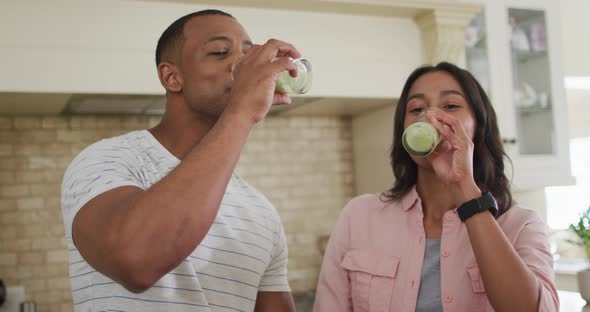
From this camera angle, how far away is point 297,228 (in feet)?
11.0

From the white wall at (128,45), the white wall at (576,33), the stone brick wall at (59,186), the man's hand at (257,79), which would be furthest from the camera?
the white wall at (576,33)

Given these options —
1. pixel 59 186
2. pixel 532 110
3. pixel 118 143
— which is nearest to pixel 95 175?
pixel 118 143

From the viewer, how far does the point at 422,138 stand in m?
1.41

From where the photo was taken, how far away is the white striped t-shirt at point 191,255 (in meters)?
1.06

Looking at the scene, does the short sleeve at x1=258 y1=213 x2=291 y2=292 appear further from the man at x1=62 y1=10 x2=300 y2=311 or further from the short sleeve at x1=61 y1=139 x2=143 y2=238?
the short sleeve at x1=61 y1=139 x2=143 y2=238

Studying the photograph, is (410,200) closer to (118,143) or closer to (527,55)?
(118,143)

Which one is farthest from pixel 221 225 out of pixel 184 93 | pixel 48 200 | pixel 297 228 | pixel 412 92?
pixel 297 228

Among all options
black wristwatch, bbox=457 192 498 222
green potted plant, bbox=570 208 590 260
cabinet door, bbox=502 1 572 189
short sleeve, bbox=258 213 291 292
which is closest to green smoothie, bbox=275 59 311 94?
short sleeve, bbox=258 213 291 292

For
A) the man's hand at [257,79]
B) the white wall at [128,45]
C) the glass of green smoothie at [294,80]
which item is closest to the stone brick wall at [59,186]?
the white wall at [128,45]

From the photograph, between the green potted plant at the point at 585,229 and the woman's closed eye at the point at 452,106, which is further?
the green potted plant at the point at 585,229

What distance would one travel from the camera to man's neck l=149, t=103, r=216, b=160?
1.31m

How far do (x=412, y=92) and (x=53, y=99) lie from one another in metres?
1.57

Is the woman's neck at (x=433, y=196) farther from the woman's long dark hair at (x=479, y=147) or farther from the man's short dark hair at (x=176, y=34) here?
the man's short dark hair at (x=176, y=34)

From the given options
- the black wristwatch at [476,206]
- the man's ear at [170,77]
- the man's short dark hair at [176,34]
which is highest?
the man's short dark hair at [176,34]
